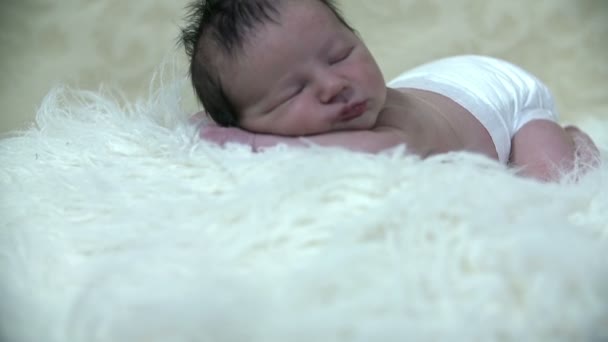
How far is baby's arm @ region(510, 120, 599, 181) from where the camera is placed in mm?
917

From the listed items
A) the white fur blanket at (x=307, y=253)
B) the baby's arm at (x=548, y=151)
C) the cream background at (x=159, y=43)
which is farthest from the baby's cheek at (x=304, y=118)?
the cream background at (x=159, y=43)

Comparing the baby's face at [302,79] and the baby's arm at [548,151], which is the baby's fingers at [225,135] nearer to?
the baby's face at [302,79]

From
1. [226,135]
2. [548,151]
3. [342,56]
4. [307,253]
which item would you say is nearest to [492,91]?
[548,151]

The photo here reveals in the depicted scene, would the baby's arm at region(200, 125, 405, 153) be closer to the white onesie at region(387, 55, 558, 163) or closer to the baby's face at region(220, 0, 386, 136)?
the baby's face at region(220, 0, 386, 136)

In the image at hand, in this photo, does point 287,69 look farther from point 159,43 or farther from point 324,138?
point 159,43

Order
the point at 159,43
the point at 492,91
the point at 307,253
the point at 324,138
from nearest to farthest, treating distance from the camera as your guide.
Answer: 1. the point at 307,253
2. the point at 324,138
3. the point at 492,91
4. the point at 159,43

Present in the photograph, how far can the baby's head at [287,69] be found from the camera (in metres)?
0.82

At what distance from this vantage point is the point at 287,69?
82cm

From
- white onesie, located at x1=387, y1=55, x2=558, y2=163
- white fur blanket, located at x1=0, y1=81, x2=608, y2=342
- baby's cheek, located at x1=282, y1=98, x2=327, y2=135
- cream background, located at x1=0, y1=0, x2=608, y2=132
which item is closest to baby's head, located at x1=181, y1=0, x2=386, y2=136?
baby's cheek, located at x1=282, y1=98, x2=327, y2=135

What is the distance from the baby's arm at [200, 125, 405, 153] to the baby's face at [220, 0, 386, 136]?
0.02 meters

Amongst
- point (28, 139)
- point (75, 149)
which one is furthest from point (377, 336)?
point (28, 139)

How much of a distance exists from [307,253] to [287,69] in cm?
34

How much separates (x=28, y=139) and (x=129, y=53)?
0.68 metres

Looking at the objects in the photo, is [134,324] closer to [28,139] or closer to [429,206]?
[429,206]
